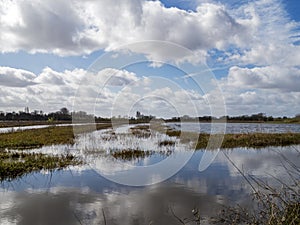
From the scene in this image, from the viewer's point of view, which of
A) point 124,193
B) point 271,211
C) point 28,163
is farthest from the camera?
point 28,163

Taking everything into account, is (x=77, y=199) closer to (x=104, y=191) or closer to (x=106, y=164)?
(x=104, y=191)

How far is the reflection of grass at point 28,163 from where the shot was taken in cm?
1189

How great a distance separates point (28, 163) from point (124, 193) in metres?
6.04

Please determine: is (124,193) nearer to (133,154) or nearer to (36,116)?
(133,154)

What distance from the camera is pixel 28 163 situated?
526 inches

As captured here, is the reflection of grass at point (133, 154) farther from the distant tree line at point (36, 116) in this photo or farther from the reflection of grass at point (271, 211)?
the distant tree line at point (36, 116)

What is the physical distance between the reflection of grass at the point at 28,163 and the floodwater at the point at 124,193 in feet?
2.24

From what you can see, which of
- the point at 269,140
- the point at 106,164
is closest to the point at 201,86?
the point at 106,164

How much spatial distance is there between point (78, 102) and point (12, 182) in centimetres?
528

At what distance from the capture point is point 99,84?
46.8 feet

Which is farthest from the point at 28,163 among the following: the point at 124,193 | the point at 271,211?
the point at 271,211

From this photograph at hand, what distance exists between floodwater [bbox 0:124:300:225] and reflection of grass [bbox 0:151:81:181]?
26.9 inches

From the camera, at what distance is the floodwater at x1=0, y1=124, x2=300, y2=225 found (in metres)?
7.31

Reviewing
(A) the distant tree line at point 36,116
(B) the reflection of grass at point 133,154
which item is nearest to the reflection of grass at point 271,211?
(B) the reflection of grass at point 133,154
